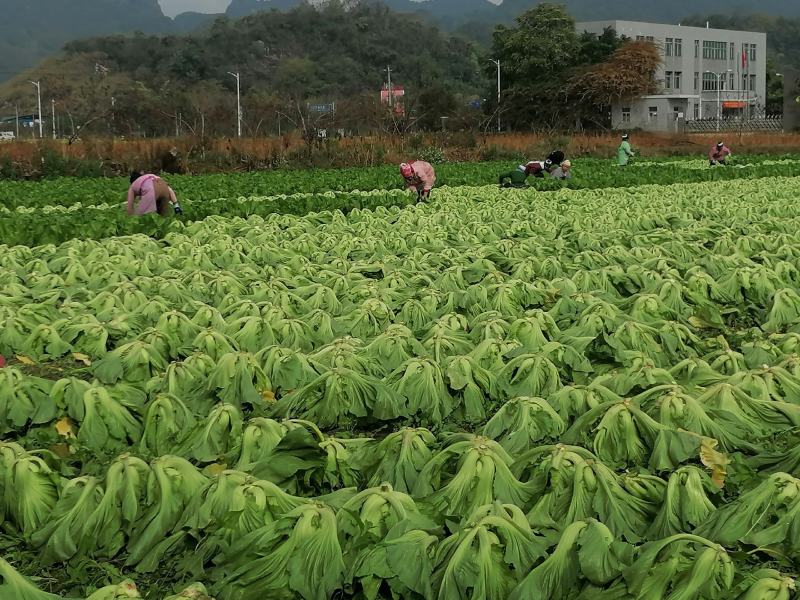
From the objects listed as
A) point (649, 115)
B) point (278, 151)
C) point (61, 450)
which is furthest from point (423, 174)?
point (649, 115)

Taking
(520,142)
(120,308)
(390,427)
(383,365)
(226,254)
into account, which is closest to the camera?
(390,427)

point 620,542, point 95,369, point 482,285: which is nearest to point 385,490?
point 620,542

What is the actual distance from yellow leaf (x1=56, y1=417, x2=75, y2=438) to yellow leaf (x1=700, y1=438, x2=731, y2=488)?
2.87m

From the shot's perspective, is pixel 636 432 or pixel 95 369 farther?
pixel 95 369

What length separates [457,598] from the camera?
99.5 inches

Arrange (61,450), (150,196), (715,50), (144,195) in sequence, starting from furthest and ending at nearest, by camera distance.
Answer: (715,50) < (144,195) < (150,196) < (61,450)

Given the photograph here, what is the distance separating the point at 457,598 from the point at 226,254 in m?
6.47

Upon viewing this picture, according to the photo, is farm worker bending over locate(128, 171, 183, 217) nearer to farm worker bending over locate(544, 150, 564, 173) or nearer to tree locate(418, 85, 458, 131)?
farm worker bending over locate(544, 150, 564, 173)

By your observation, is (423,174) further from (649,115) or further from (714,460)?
(649,115)

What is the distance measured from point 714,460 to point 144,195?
1053 cm

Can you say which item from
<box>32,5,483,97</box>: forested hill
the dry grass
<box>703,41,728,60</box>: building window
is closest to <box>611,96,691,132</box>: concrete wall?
<box>703,41,728,60</box>: building window

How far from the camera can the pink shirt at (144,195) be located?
482 inches

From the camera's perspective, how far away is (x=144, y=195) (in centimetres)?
1236

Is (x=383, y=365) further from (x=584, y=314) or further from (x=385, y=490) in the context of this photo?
(x=385, y=490)
